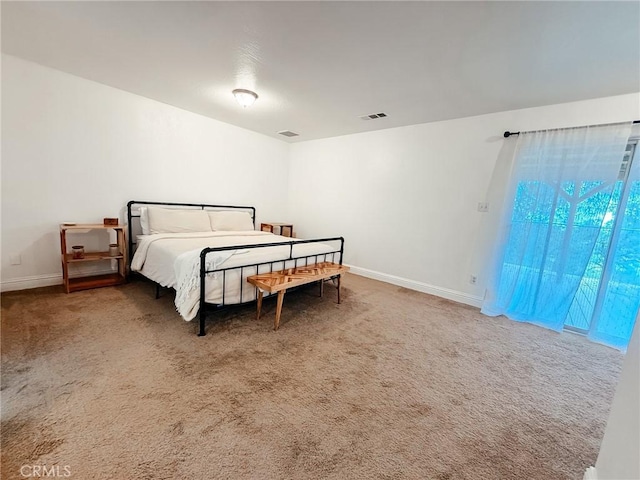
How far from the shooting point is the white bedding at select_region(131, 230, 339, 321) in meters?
2.24

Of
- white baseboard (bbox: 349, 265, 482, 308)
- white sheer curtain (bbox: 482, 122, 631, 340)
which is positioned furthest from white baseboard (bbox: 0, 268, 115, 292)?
white sheer curtain (bbox: 482, 122, 631, 340)

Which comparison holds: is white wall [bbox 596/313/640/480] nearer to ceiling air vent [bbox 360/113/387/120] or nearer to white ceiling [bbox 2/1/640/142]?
white ceiling [bbox 2/1/640/142]

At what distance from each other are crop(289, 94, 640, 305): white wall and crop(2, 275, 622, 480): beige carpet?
1201 millimetres

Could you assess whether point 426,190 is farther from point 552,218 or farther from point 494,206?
point 552,218

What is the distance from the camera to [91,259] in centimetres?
298

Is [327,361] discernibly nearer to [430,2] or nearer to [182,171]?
[430,2]

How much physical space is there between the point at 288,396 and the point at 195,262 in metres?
1.34

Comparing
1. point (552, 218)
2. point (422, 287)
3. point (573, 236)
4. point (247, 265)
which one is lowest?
point (422, 287)

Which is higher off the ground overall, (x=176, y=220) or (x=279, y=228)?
(x=176, y=220)

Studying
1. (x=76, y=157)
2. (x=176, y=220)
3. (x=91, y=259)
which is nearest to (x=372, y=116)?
(x=176, y=220)

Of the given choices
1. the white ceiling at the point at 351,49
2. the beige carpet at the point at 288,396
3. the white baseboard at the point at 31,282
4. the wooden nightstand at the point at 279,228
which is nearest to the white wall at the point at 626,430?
the beige carpet at the point at 288,396

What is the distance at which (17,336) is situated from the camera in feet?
6.72

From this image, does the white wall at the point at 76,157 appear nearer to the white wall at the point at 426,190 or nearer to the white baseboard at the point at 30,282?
the white baseboard at the point at 30,282

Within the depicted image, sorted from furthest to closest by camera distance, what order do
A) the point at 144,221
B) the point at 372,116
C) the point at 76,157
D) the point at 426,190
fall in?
the point at 426,190 → the point at 372,116 → the point at 144,221 → the point at 76,157
